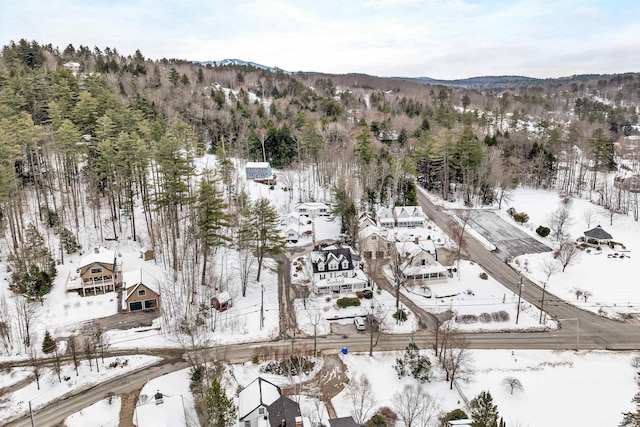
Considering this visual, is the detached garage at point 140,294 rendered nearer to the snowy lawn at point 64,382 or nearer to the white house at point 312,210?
the snowy lawn at point 64,382

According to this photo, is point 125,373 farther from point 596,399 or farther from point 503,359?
point 596,399

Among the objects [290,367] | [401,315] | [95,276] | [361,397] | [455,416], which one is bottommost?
[361,397]

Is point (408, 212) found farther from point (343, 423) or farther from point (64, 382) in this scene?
point (64, 382)

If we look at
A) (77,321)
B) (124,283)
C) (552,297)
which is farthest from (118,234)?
(552,297)

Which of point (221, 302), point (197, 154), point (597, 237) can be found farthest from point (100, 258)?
point (597, 237)

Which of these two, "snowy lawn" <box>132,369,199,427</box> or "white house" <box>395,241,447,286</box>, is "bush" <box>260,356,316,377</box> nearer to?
"snowy lawn" <box>132,369,199,427</box>

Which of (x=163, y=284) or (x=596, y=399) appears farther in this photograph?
(x=163, y=284)

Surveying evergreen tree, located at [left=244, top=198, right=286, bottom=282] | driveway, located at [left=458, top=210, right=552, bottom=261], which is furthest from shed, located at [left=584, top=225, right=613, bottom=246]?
evergreen tree, located at [left=244, top=198, right=286, bottom=282]
